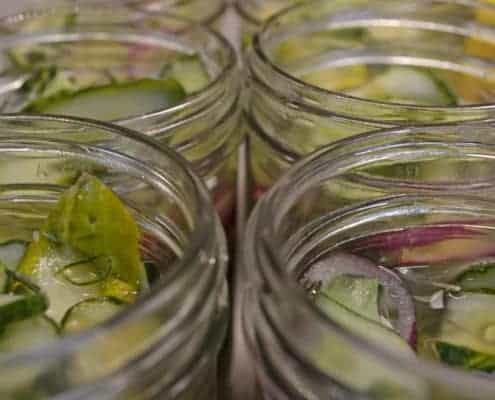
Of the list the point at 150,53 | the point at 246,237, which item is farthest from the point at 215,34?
the point at 246,237

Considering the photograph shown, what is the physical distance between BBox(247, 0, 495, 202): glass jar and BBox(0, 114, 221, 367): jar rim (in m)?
0.16

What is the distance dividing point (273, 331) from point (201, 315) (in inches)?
1.4

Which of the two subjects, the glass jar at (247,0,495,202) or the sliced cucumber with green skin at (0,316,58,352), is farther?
the glass jar at (247,0,495,202)

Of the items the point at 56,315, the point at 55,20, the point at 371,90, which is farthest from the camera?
the point at 55,20

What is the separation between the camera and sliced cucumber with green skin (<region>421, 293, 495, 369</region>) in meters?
0.45

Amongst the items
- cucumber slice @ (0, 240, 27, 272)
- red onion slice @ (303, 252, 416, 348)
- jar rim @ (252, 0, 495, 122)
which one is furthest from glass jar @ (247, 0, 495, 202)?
cucumber slice @ (0, 240, 27, 272)

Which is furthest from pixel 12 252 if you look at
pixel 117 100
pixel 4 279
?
pixel 117 100

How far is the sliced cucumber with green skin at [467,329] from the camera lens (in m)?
0.45

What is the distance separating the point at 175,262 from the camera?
1.47ft

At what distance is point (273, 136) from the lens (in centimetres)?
64

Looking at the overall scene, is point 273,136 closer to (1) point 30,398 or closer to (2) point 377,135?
(2) point 377,135

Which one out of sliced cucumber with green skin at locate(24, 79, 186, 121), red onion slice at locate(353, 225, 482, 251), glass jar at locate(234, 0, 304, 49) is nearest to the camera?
red onion slice at locate(353, 225, 482, 251)

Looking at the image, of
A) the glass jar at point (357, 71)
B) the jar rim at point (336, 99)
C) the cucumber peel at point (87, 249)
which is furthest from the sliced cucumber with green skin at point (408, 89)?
the cucumber peel at point (87, 249)

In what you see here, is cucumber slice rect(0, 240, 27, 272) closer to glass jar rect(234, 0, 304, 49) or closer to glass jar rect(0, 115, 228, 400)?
glass jar rect(0, 115, 228, 400)
